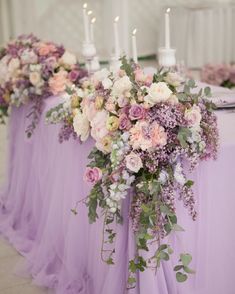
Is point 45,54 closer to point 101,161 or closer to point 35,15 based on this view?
point 101,161

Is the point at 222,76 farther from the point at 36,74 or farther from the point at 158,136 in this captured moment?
the point at 158,136

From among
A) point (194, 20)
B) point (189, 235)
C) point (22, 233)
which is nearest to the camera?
point (189, 235)

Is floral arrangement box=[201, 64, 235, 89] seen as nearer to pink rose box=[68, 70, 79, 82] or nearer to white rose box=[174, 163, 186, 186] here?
pink rose box=[68, 70, 79, 82]

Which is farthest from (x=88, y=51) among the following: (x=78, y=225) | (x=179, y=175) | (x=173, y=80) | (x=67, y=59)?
(x=179, y=175)

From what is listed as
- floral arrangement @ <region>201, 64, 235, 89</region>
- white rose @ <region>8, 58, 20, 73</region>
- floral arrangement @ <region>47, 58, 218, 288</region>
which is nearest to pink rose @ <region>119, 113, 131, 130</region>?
floral arrangement @ <region>47, 58, 218, 288</region>

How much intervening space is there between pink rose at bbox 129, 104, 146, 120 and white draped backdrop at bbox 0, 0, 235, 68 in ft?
16.9

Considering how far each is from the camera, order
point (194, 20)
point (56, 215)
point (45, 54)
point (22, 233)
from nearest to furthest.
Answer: point (56, 215), point (45, 54), point (22, 233), point (194, 20)

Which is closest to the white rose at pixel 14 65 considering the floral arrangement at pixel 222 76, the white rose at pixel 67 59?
the white rose at pixel 67 59

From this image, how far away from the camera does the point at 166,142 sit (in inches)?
52.0

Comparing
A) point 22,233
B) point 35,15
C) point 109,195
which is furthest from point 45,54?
point 35,15

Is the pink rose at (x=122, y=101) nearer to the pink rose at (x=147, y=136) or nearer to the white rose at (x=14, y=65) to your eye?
the pink rose at (x=147, y=136)

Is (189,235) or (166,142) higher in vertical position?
(166,142)

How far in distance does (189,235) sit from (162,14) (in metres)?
6.06

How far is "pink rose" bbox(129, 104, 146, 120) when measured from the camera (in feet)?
4.40
